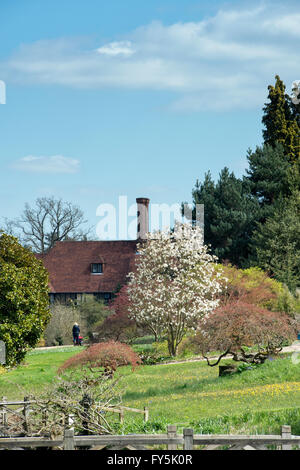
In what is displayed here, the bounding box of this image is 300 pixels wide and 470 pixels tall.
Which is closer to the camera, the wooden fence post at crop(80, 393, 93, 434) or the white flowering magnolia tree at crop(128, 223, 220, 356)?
the wooden fence post at crop(80, 393, 93, 434)

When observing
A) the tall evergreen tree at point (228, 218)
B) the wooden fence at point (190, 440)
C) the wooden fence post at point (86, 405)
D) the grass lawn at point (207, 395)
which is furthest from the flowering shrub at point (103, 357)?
the tall evergreen tree at point (228, 218)

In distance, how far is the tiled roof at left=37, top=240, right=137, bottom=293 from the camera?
54281 mm

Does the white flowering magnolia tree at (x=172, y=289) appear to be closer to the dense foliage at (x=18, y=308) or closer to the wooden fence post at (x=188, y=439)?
the dense foliage at (x=18, y=308)

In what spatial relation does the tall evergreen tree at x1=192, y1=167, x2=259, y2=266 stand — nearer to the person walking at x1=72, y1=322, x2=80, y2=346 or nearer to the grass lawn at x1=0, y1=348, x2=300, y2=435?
the person walking at x1=72, y1=322, x2=80, y2=346

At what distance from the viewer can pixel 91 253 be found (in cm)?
5681

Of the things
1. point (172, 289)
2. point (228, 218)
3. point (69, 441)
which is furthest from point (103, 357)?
point (228, 218)

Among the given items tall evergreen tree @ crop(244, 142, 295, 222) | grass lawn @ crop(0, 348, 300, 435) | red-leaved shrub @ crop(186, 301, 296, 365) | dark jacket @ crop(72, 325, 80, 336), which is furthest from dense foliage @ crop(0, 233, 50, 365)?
tall evergreen tree @ crop(244, 142, 295, 222)

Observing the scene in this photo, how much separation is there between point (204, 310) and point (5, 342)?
32.0 ft

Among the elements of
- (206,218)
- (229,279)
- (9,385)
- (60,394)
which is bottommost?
(9,385)

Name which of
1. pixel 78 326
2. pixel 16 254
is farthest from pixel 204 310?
pixel 78 326

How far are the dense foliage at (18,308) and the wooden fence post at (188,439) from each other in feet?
61.4

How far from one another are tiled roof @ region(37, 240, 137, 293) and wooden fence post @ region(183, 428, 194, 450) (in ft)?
140

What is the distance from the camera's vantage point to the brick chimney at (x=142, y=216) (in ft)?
178
